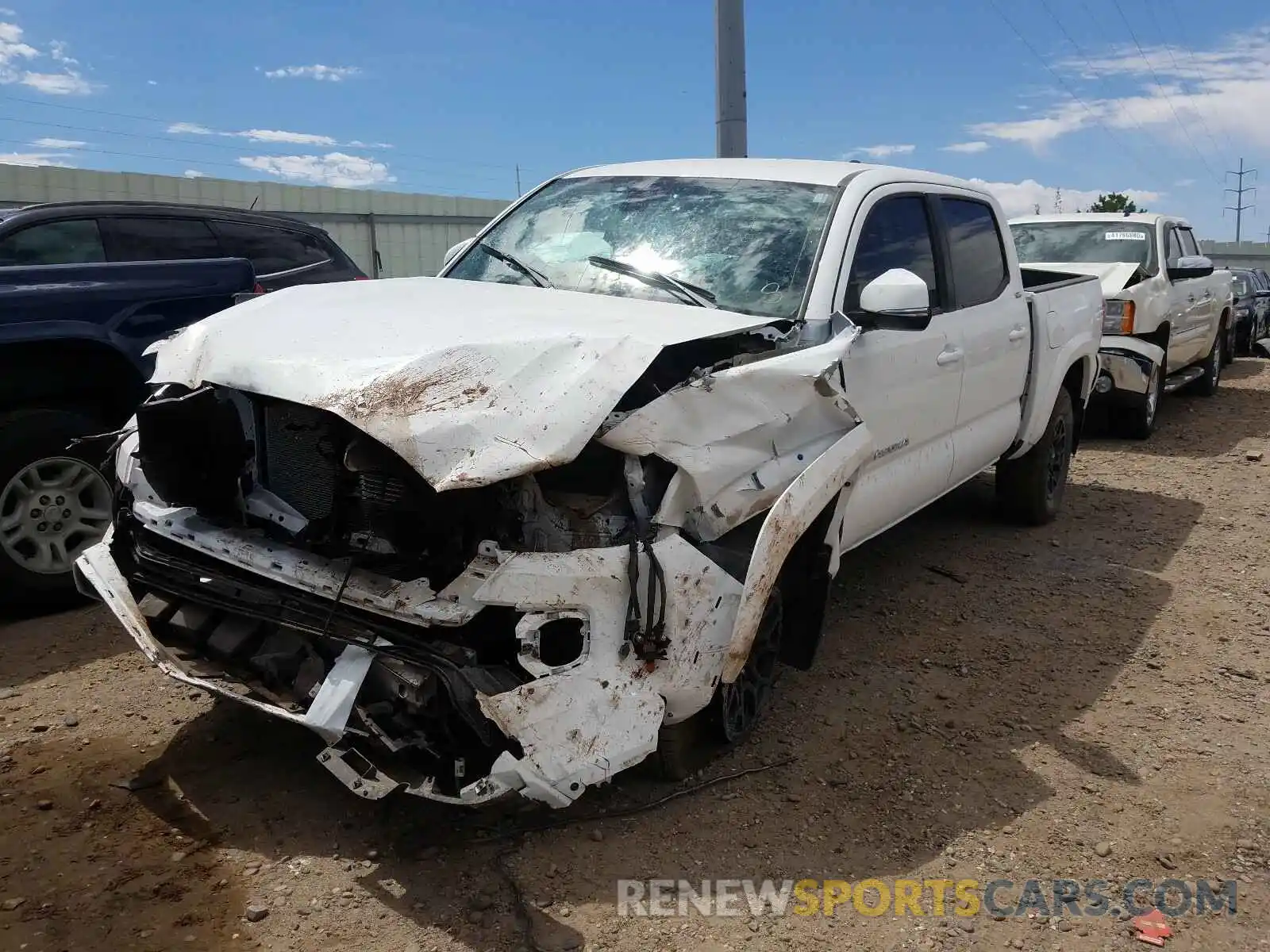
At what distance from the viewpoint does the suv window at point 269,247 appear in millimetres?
6551

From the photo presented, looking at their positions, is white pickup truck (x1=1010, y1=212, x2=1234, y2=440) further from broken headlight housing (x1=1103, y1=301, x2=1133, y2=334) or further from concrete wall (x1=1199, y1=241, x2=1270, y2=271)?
concrete wall (x1=1199, y1=241, x2=1270, y2=271)

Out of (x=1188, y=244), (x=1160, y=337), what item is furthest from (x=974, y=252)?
(x=1188, y=244)

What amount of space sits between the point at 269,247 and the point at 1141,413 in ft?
24.7

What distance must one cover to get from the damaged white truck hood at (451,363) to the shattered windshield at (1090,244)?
7.63 m

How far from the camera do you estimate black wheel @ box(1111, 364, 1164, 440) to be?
9.49m

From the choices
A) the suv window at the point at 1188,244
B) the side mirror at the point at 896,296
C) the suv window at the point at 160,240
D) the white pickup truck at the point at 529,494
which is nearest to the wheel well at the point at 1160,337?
the suv window at the point at 1188,244

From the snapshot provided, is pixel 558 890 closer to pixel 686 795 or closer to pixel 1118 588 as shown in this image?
pixel 686 795

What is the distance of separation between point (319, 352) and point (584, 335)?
762 mm

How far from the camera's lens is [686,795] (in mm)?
3428

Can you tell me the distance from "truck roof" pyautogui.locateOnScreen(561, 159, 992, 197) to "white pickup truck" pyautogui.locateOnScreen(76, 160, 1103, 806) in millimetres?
181

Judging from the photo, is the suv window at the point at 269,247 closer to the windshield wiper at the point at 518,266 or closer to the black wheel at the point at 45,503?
the black wheel at the point at 45,503

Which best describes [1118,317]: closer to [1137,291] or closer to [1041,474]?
[1137,291]

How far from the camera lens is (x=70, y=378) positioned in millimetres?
4871

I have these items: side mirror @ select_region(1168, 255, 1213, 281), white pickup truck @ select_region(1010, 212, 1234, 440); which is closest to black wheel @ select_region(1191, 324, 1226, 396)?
white pickup truck @ select_region(1010, 212, 1234, 440)
